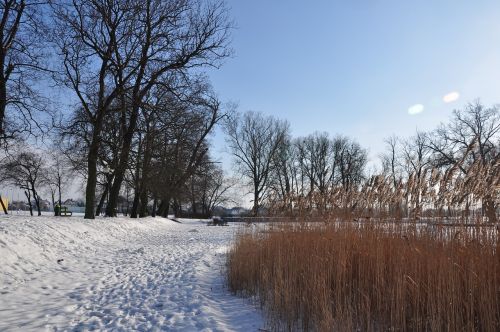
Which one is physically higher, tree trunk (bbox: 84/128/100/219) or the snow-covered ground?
tree trunk (bbox: 84/128/100/219)

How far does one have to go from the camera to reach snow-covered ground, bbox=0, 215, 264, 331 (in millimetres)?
4930

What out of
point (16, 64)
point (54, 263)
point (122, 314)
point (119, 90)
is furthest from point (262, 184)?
point (122, 314)

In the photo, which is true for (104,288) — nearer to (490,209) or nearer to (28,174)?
(490,209)

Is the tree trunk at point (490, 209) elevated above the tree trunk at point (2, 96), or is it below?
below

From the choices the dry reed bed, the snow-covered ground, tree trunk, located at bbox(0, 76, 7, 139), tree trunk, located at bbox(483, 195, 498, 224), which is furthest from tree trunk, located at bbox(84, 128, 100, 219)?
tree trunk, located at bbox(483, 195, 498, 224)

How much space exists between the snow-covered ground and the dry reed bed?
2.29ft

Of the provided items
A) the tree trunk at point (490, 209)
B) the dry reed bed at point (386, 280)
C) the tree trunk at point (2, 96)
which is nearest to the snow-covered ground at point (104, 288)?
the dry reed bed at point (386, 280)

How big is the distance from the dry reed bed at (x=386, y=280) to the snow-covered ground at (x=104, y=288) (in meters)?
0.70

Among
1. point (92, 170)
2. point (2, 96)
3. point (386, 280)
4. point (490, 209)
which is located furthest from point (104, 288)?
point (92, 170)

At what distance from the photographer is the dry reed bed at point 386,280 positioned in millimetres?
3648

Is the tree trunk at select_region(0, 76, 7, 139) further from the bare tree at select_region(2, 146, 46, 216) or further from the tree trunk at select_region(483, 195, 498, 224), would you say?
the bare tree at select_region(2, 146, 46, 216)

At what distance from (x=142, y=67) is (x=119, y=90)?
2007 millimetres

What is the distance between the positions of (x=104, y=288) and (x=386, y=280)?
15.3 ft

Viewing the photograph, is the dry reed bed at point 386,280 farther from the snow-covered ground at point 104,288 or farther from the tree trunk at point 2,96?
the tree trunk at point 2,96
